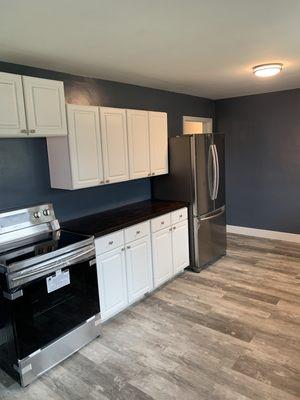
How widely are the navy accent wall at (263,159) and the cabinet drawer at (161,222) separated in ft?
7.51

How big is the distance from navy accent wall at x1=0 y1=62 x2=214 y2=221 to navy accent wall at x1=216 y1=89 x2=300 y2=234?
135 cm

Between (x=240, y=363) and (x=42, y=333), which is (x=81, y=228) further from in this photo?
(x=240, y=363)

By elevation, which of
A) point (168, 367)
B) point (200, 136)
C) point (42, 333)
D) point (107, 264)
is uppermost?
point (200, 136)

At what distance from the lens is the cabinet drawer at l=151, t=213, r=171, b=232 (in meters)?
3.29

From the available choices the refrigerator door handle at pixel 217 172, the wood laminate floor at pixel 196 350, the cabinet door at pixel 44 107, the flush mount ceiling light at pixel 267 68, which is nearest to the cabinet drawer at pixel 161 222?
the wood laminate floor at pixel 196 350

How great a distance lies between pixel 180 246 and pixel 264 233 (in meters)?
2.11

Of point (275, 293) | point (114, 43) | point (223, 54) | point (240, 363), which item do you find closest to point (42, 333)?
point (240, 363)

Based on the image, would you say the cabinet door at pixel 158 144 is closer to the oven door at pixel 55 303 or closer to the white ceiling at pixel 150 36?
the white ceiling at pixel 150 36

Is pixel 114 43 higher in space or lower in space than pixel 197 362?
higher

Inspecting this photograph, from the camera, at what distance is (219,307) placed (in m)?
3.04

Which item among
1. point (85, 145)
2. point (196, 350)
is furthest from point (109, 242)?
point (196, 350)

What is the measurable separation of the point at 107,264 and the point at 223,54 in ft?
6.90

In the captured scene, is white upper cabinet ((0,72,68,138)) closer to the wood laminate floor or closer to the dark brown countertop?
the dark brown countertop

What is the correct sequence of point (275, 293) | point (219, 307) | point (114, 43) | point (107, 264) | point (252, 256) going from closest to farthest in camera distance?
point (114, 43)
point (107, 264)
point (219, 307)
point (275, 293)
point (252, 256)
